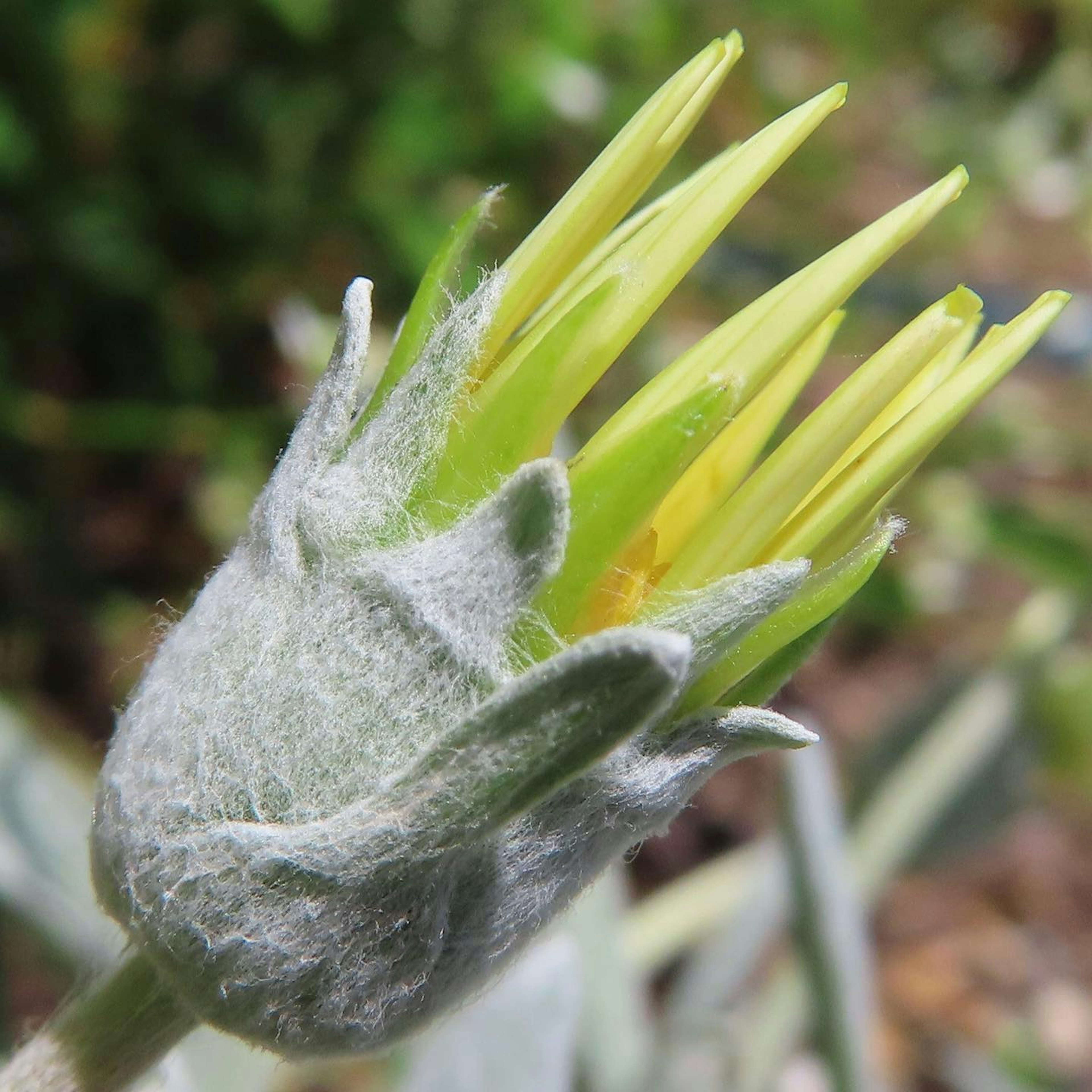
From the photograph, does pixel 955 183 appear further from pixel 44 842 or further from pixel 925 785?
pixel 925 785

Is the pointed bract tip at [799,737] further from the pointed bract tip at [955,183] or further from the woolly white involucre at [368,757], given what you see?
the pointed bract tip at [955,183]

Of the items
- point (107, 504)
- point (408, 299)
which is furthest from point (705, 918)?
point (107, 504)

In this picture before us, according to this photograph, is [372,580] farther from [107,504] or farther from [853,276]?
[107,504]

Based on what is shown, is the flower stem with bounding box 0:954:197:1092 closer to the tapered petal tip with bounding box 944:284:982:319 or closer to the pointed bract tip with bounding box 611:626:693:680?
the pointed bract tip with bounding box 611:626:693:680

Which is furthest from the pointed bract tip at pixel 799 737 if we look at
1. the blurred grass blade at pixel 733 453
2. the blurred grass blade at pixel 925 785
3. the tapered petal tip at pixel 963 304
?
the blurred grass blade at pixel 925 785

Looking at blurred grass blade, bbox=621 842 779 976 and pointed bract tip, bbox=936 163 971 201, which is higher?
pointed bract tip, bbox=936 163 971 201

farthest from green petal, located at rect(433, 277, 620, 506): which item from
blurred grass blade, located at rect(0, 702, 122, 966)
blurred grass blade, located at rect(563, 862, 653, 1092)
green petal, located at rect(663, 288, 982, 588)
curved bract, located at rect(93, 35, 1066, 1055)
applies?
blurred grass blade, located at rect(563, 862, 653, 1092)

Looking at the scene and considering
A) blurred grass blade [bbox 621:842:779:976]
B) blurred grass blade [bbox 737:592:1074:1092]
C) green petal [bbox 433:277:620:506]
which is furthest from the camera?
blurred grass blade [bbox 621:842:779:976]

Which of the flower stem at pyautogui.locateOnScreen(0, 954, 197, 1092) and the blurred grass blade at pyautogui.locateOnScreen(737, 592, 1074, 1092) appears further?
the blurred grass blade at pyautogui.locateOnScreen(737, 592, 1074, 1092)
